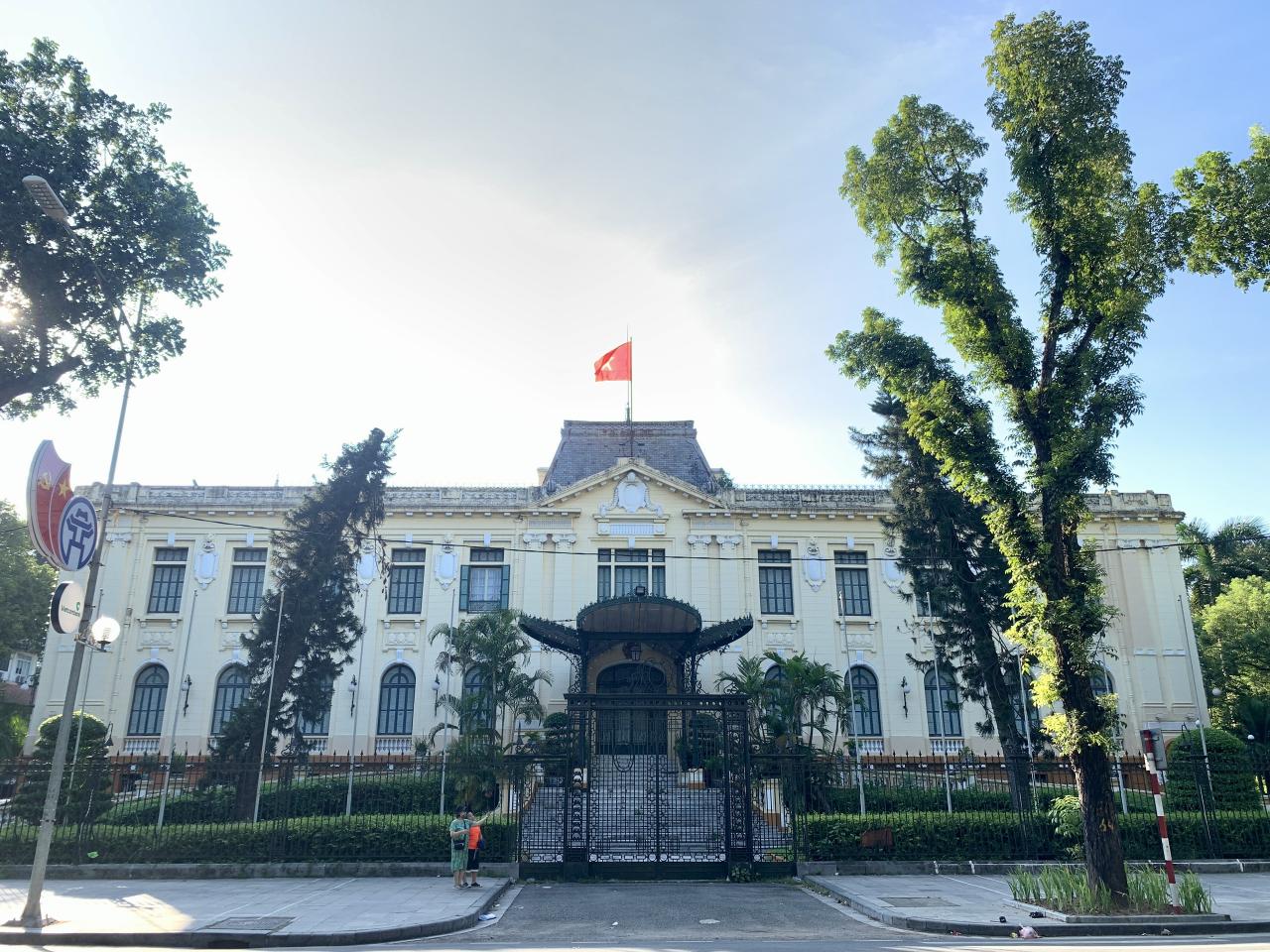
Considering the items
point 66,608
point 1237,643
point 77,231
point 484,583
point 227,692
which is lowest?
point 227,692

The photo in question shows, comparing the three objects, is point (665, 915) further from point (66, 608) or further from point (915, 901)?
point (66, 608)

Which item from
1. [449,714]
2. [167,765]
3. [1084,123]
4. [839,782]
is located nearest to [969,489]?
[1084,123]

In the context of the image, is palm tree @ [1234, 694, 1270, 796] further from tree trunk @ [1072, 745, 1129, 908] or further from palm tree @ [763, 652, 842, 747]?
tree trunk @ [1072, 745, 1129, 908]

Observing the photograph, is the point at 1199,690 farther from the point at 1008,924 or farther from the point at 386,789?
the point at 386,789

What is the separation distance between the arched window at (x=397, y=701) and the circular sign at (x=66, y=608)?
→ 66.0 ft

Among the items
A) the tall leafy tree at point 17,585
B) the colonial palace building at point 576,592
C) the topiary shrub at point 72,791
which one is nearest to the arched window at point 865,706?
the colonial palace building at point 576,592

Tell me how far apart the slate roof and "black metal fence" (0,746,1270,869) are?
1877cm

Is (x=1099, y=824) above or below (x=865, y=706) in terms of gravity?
below

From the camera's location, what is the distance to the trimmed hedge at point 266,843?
15.4 meters

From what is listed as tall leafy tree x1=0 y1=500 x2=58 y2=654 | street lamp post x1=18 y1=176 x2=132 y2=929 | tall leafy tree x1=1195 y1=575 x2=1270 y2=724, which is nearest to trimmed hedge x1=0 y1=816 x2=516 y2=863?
street lamp post x1=18 y1=176 x2=132 y2=929

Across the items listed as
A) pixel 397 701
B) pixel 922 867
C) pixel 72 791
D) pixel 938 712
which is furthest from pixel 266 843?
pixel 938 712

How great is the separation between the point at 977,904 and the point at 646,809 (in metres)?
6.23

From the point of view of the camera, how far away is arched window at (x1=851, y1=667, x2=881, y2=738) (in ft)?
101

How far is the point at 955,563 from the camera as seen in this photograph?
2202 centimetres
